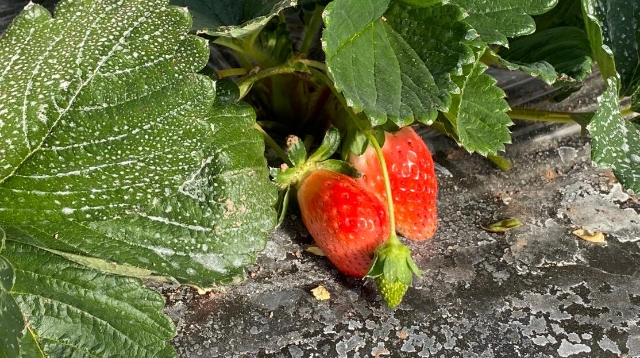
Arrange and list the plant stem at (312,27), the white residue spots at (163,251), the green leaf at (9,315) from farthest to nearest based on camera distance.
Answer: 1. the plant stem at (312,27)
2. the white residue spots at (163,251)
3. the green leaf at (9,315)

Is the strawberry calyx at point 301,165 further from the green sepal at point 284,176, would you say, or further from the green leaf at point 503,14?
the green leaf at point 503,14

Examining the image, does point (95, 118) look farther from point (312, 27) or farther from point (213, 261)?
point (312, 27)

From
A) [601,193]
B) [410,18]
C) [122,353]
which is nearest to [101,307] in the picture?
[122,353]

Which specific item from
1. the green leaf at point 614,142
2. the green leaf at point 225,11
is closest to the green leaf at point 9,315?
the green leaf at point 225,11

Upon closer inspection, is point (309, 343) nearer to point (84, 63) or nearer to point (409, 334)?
point (409, 334)

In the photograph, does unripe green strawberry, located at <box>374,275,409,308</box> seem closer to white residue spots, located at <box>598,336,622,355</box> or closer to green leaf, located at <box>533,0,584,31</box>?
white residue spots, located at <box>598,336,622,355</box>
